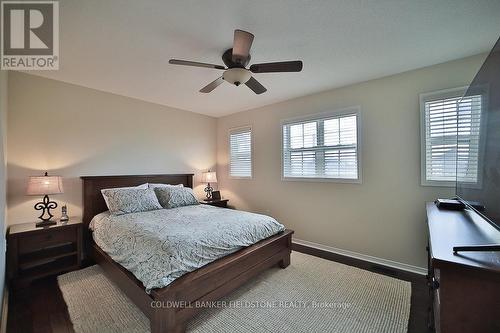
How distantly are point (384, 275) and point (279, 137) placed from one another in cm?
255

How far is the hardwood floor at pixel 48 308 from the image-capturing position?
5.67ft

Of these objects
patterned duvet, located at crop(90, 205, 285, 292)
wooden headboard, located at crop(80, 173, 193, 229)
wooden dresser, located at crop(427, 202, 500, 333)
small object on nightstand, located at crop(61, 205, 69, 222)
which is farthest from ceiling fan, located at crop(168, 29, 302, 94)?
small object on nightstand, located at crop(61, 205, 69, 222)

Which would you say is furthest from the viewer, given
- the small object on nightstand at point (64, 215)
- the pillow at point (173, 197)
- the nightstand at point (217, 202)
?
the nightstand at point (217, 202)

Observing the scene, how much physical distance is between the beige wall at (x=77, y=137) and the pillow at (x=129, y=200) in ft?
1.72

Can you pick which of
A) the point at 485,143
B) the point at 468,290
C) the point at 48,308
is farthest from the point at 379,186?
the point at 48,308

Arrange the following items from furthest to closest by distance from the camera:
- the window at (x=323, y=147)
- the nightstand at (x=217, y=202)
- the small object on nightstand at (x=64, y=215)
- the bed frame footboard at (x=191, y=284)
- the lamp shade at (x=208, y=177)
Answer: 1. the lamp shade at (x=208, y=177)
2. the nightstand at (x=217, y=202)
3. the window at (x=323, y=147)
4. the small object on nightstand at (x=64, y=215)
5. the bed frame footboard at (x=191, y=284)

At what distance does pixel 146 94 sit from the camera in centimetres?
340

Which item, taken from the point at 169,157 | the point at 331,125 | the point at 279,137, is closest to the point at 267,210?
the point at 279,137

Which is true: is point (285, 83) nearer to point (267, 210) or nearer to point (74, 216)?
point (267, 210)

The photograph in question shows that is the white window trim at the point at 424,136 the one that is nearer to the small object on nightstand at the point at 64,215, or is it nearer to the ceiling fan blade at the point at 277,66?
the ceiling fan blade at the point at 277,66

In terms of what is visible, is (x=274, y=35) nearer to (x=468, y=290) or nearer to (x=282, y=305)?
(x=468, y=290)

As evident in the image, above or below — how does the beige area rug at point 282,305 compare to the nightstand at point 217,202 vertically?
below

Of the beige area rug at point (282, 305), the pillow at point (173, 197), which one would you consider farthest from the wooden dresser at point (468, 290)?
the pillow at point (173, 197)

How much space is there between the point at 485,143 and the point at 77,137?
14.1 ft
